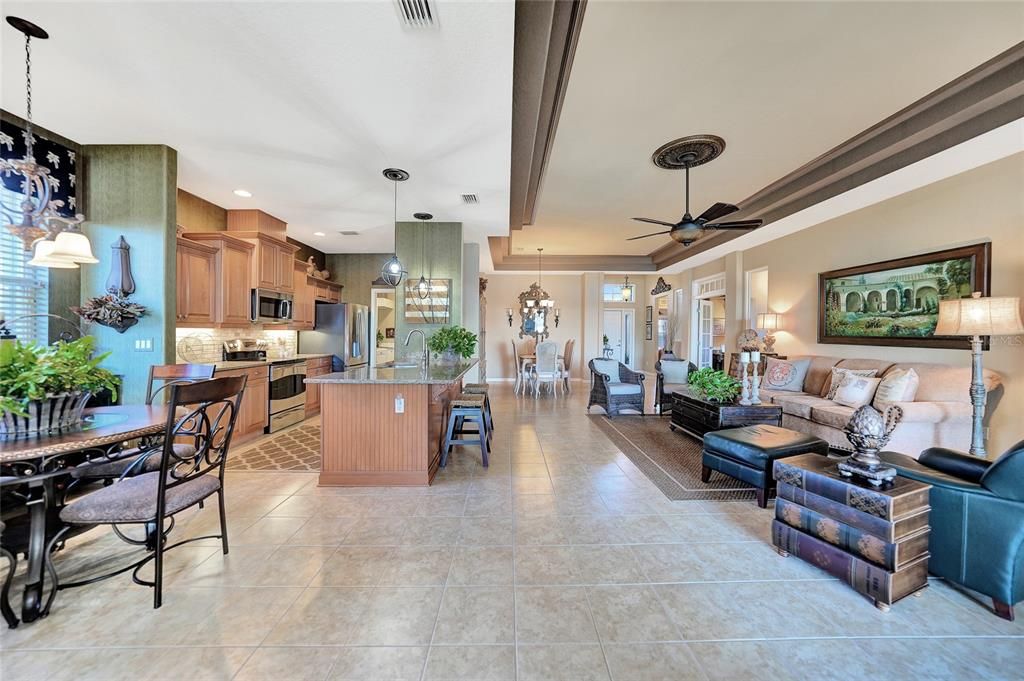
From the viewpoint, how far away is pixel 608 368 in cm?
605

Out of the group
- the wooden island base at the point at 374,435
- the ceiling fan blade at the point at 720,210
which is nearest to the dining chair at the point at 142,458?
the wooden island base at the point at 374,435

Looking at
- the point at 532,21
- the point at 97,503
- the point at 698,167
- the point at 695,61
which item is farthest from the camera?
the point at 698,167

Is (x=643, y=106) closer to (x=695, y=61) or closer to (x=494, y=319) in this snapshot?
(x=695, y=61)

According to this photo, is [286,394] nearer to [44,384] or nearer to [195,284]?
[195,284]

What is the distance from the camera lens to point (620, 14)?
221cm

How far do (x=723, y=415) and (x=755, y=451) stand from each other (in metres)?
1.04

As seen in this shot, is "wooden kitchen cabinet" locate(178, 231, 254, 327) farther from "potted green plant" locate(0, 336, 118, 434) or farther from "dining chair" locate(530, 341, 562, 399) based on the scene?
"dining chair" locate(530, 341, 562, 399)

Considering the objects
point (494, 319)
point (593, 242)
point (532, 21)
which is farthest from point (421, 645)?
point (494, 319)

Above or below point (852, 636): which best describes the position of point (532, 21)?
above

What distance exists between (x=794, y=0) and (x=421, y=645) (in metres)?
3.68

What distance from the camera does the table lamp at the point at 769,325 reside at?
6051 mm

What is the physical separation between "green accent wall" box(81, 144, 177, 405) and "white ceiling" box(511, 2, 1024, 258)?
354cm

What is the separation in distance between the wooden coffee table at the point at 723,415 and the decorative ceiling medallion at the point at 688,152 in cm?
255

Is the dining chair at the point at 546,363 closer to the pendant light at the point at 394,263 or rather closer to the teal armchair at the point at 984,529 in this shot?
the pendant light at the point at 394,263
